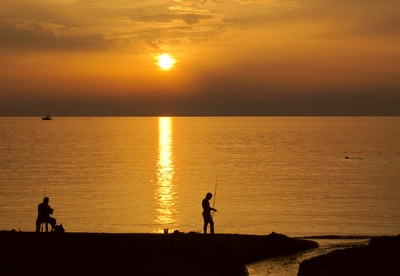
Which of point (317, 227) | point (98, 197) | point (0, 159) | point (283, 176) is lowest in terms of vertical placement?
point (317, 227)

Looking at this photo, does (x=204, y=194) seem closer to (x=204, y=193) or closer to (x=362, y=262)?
(x=204, y=193)

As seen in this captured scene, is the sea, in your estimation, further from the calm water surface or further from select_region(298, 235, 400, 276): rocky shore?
select_region(298, 235, 400, 276): rocky shore

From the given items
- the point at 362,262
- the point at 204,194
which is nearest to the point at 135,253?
the point at 362,262

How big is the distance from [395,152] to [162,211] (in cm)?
8717

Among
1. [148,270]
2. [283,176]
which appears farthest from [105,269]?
[283,176]

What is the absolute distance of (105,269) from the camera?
18688 millimetres

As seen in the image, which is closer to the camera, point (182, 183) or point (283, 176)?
point (182, 183)

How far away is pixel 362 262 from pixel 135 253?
8.16 meters

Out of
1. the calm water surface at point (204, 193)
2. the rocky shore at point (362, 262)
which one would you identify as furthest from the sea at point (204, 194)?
the rocky shore at point (362, 262)

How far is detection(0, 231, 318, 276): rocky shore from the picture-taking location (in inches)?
737

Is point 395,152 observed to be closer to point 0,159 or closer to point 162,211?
point 0,159

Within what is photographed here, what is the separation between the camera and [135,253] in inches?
830

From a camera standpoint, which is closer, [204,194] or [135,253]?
[135,253]

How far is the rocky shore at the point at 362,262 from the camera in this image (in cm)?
1733
